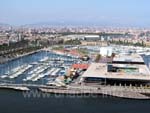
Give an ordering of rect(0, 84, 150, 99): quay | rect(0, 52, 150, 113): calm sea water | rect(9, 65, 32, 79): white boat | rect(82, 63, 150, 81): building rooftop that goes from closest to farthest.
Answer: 1. rect(0, 52, 150, 113): calm sea water
2. rect(0, 84, 150, 99): quay
3. rect(82, 63, 150, 81): building rooftop
4. rect(9, 65, 32, 79): white boat

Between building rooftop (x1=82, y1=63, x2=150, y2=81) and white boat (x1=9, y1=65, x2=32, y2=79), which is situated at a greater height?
building rooftop (x1=82, y1=63, x2=150, y2=81)

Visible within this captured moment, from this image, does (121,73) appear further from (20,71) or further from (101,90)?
(20,71)

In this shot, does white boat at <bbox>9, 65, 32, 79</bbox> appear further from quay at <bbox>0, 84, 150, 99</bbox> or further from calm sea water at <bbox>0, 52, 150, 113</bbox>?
calm sea water at <bbox>0, 52, 150, 113</bbox>

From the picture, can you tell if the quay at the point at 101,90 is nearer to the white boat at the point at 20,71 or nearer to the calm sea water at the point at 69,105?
the calm sea water at the point at 69,105

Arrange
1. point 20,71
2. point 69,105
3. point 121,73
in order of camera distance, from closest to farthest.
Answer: point 69,105, point 121,73, point 20,71

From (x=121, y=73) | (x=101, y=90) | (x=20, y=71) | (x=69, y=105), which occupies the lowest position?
(x=69, y=105)

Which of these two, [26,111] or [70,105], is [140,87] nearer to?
[70,105]

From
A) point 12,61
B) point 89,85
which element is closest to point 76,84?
point 89,85

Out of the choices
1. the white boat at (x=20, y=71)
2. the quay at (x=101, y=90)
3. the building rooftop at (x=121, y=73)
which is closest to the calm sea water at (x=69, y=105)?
the quay at (x=101, y=90)

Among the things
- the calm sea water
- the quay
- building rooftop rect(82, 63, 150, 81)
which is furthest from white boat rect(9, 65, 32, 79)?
building rooftop rect(82, 63, 150, 81)

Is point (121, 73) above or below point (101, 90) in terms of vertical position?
above

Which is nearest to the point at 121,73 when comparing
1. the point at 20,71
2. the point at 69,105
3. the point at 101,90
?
the point at 101,90

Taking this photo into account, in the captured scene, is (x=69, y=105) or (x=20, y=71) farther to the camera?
(x=20, y=71)
